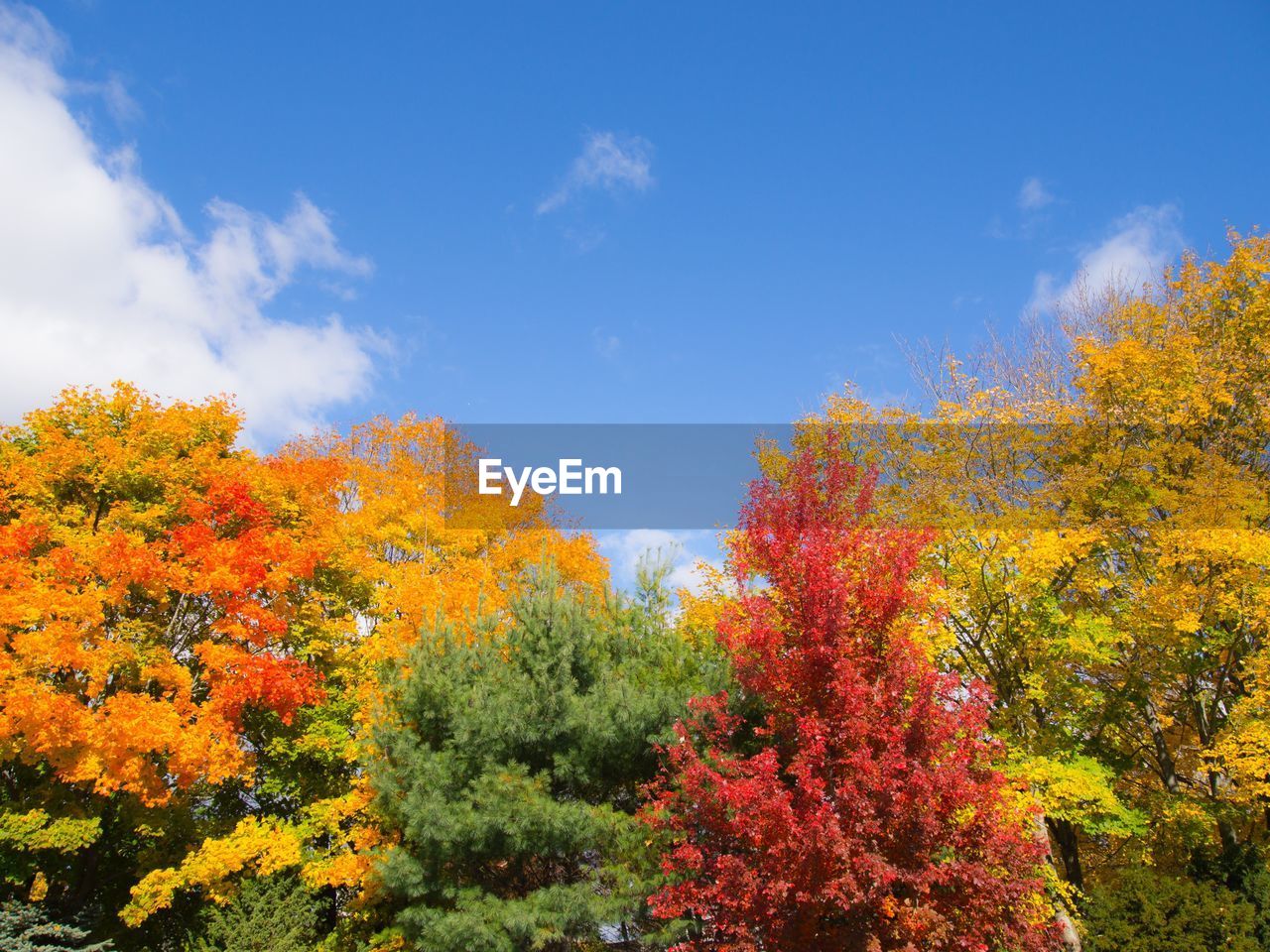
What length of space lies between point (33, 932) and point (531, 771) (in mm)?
8734

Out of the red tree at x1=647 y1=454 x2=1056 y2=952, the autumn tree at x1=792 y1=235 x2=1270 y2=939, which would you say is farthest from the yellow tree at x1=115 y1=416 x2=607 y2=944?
the autumn tree at x1=792 y1=235 x2=1270 y2=939

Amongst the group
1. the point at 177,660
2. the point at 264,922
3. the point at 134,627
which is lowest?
the point at 264,922

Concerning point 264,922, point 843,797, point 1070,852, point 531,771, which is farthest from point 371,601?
point 1070,852

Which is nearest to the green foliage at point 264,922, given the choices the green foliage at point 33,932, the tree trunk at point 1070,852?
the green foliage at point 33,932

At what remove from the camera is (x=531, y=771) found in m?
12.3

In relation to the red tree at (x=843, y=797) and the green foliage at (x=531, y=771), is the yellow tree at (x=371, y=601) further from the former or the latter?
the red tree at (x=843, y=797)

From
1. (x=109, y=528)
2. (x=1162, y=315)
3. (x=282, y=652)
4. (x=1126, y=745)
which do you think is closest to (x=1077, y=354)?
(x=1162, y=315)

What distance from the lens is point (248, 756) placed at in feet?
55.4

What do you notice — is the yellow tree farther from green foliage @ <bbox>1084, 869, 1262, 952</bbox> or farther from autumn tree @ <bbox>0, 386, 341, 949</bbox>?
green foliage @ <bbox>1084, 869, 1262, 952</bbox>

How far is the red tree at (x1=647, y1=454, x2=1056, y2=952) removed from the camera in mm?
8992

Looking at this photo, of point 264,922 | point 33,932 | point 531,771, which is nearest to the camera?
point 531,771

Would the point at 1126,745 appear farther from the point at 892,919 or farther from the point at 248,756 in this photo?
the point at 248,756

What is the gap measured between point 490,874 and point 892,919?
232 inches

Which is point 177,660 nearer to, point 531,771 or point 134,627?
point 134,627
